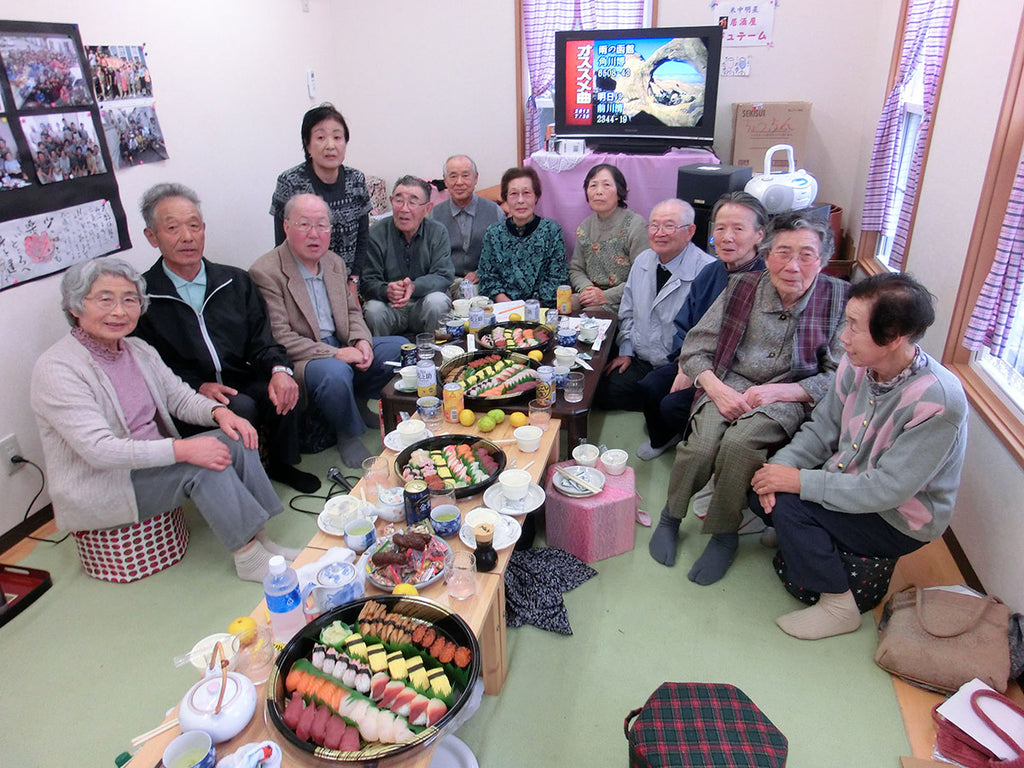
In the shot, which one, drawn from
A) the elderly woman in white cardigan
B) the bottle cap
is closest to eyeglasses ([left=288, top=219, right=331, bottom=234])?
the elderly woman in white cardigan

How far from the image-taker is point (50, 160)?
8.42 ft

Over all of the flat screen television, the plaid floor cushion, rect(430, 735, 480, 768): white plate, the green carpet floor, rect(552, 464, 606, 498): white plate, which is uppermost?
the flat screen television

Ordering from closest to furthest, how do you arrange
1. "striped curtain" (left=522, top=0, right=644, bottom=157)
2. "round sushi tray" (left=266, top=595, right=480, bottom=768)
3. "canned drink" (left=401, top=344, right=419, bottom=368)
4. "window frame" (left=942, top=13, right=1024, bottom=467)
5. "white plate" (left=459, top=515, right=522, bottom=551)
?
"round sushi tray" (left=266, top=595, right=480, bottom=768), "white plate" (left=459, top=515, right=522, bottom=551), "window frame" (left=942, top=13, right=1024, bottom=467), "canned drink" (left=401, top=344, right=419, bottom=368), "striped curtain" (left=522, top=0, right=644, bottom=157)

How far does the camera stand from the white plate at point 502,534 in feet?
5.62

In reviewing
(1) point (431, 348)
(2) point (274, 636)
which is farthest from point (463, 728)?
(1) point (431, 348)

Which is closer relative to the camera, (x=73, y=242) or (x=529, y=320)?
(x=73, y=242)

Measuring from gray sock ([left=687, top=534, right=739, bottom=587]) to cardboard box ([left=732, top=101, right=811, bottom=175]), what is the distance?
10.6 feet

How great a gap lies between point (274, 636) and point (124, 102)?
2702 mm

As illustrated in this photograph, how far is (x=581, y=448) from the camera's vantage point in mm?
2342

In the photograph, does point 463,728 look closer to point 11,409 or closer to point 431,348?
point 431,348

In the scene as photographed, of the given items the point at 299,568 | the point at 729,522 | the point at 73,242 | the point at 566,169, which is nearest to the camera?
the point at 299,568

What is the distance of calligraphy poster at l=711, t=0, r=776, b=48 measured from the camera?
14.6 feet

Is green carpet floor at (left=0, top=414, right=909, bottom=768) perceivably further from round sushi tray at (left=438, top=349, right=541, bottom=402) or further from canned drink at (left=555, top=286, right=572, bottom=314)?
canned drink at (left=555, top=286, right=572, bottom=314)

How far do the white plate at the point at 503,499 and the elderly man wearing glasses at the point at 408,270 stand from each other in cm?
180
